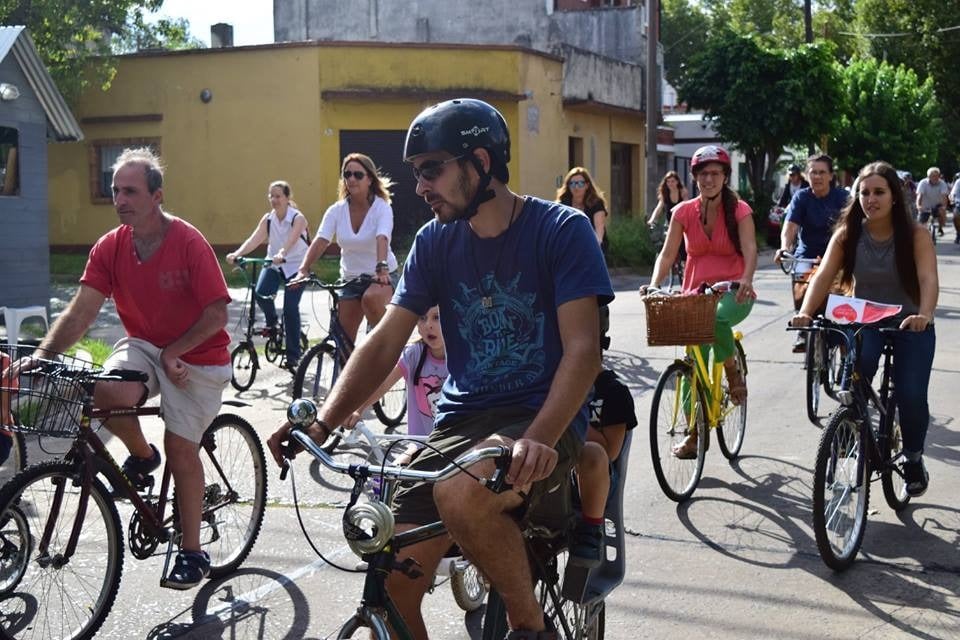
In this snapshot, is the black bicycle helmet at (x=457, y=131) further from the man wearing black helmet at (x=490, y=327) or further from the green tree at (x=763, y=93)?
the green tree at (x=763, y=93)

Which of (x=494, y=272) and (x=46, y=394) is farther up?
(x=494, y=272)

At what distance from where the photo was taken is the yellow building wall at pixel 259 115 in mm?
27719

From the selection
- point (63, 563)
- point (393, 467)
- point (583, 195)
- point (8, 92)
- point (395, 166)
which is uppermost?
point (8, 92)

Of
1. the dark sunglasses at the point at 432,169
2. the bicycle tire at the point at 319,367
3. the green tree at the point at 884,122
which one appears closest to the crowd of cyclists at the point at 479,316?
the dark sunglasses at the point at 432,169

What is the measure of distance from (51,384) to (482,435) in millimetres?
1953

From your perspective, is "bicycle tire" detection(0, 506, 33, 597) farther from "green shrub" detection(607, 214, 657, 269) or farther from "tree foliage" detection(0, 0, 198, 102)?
"tree foliage" detection(0, 0, 198, 102)

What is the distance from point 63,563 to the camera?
484cm

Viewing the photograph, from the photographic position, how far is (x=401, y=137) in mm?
28281

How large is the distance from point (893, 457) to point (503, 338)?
3.66 metres

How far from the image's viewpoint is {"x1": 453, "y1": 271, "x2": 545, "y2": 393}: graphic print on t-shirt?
3576 millimetres

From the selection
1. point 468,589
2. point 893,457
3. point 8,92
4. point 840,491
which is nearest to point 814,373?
point 893,457

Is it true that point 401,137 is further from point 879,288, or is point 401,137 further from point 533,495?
point 533,495

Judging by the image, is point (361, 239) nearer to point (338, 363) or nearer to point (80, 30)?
point (338, 363)

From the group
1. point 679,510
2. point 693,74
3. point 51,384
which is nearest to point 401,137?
point 693,74
